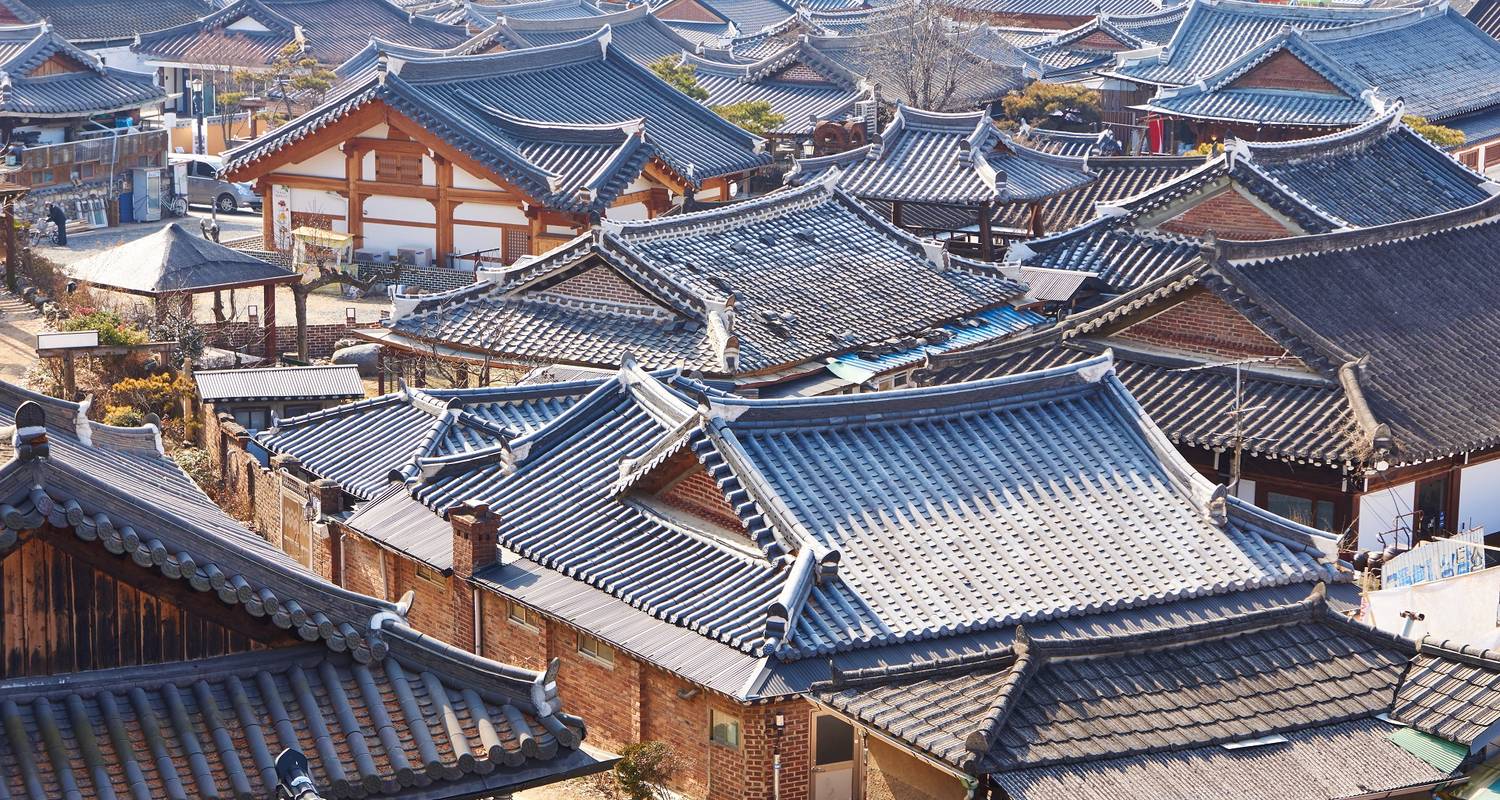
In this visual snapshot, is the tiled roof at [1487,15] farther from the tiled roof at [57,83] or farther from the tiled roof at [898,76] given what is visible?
the tiled roof at [57,83]

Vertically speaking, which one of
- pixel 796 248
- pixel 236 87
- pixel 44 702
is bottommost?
pixel 236 87

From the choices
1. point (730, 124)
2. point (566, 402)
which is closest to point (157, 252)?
point (566, 402)

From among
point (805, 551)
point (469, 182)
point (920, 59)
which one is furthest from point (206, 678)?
point (920, 59)

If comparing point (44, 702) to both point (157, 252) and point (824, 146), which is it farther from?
point (824, 146)

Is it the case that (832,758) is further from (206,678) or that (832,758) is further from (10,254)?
(10,254)

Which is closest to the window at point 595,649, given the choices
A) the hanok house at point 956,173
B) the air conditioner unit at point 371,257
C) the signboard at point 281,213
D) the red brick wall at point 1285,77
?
the hanok house at point 956,173

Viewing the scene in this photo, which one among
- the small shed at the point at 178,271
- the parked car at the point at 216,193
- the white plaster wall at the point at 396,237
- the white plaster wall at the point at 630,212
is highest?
the small shed at the point at 178,271
